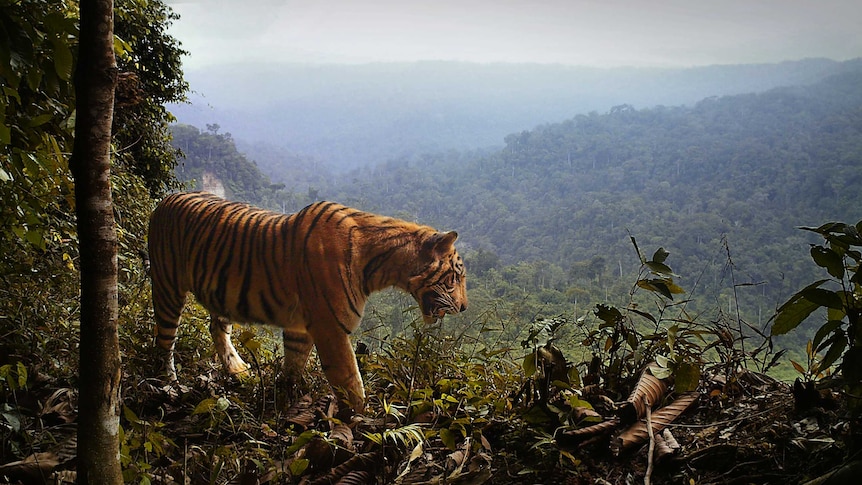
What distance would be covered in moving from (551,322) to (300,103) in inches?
486

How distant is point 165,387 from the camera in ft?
7.91

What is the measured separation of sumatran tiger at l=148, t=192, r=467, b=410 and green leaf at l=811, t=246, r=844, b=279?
1679 mm

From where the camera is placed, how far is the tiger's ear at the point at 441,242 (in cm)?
265

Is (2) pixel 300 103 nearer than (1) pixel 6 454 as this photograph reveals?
No

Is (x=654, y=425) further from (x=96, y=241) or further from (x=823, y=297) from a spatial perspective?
(x=96, y=241)

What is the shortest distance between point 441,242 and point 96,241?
5.61 feet

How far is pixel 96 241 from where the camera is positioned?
1.09 meters

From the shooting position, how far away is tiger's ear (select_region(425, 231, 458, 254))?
2.65 m

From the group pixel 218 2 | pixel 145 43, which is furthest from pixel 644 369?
pixel 218 2

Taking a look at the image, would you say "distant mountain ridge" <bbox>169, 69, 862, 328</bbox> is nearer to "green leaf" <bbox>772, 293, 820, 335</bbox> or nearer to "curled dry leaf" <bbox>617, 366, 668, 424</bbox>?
"curled dry leaf" <bbox>617, 366, 668, 424</bbox>

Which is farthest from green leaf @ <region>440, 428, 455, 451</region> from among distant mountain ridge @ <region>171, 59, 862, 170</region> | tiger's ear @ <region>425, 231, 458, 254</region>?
distant mountain ridge @ <region>171, 59, 862, 170</region>

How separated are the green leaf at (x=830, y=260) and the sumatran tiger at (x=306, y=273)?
1.68m

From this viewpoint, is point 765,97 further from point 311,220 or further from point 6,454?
point 6,454

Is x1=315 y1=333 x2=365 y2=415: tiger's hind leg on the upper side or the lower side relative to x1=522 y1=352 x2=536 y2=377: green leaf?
lower
